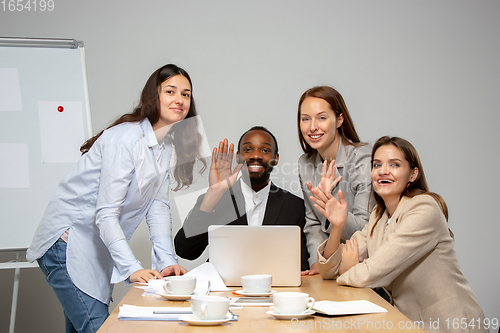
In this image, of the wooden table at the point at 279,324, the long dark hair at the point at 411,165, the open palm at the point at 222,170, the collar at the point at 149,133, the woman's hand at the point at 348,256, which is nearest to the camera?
the wooden table at the point at 279,324

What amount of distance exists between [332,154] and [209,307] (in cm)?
124

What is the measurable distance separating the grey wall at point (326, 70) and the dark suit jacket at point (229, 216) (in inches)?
25.4

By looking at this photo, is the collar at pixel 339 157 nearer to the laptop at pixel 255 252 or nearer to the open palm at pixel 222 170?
the open palm at pixel 222 170

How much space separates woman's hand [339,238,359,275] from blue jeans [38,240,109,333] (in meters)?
0.89

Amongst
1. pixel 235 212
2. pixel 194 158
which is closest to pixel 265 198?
pixel 235 212

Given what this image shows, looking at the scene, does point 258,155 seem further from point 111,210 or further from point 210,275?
point 210,275

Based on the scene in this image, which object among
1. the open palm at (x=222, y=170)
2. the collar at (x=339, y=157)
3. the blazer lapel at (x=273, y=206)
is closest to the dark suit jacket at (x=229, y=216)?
the blazer lapel at (x=273, y=206)

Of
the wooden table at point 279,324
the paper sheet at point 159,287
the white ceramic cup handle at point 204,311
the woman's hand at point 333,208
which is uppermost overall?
the woman's hand at point 333,208

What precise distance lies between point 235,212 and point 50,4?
6.70ft

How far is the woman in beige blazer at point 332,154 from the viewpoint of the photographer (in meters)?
1.85

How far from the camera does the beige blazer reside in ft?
4.37

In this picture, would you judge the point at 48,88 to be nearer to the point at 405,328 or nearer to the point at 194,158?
the point at 194,158

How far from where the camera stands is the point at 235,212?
224 cm

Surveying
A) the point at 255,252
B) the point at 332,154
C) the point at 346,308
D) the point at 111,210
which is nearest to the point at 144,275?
the point at 111,210
